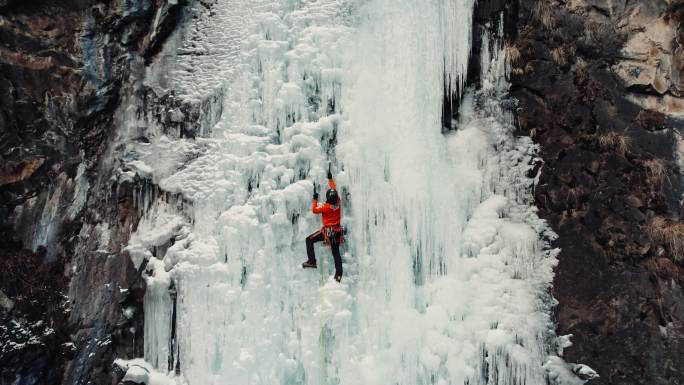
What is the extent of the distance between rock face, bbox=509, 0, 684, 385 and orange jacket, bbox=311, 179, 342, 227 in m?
2.37

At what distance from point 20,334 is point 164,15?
426 cm

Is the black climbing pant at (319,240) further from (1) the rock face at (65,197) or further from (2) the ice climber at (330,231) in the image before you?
(1) the rock face at (65,197)

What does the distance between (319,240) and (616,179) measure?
11.1 feet

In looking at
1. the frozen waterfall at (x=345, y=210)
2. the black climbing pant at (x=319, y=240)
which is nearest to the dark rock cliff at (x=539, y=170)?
the frozen waterfall at (x=345, y=210)

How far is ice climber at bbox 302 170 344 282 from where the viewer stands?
6469 mm

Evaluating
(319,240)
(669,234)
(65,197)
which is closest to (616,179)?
(669,234)

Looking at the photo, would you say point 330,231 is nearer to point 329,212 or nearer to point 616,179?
point 329,212

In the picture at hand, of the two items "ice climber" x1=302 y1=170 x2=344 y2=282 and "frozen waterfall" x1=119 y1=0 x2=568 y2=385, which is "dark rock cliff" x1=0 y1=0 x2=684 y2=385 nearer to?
"frozen waterfall" x1=119 y1=0 x2=568 y2=385

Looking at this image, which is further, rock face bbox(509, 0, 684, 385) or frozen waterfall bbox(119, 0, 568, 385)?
frozen waterfall bbox(119, 0, 568, 385)

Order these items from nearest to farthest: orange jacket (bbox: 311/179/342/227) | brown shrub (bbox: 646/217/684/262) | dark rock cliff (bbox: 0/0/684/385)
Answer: brown shrub (bbox: 646/217/684/262) → dark rock cliff (bbox: 0/0/684/385) → orange jacket (bbox: 311/179/342/227)

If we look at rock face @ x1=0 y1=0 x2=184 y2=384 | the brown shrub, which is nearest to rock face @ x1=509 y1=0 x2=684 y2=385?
the brown shrub

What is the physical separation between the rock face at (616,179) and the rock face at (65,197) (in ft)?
16.4

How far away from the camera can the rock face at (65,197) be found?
22.7 feet

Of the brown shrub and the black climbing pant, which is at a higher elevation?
the brown shrub
